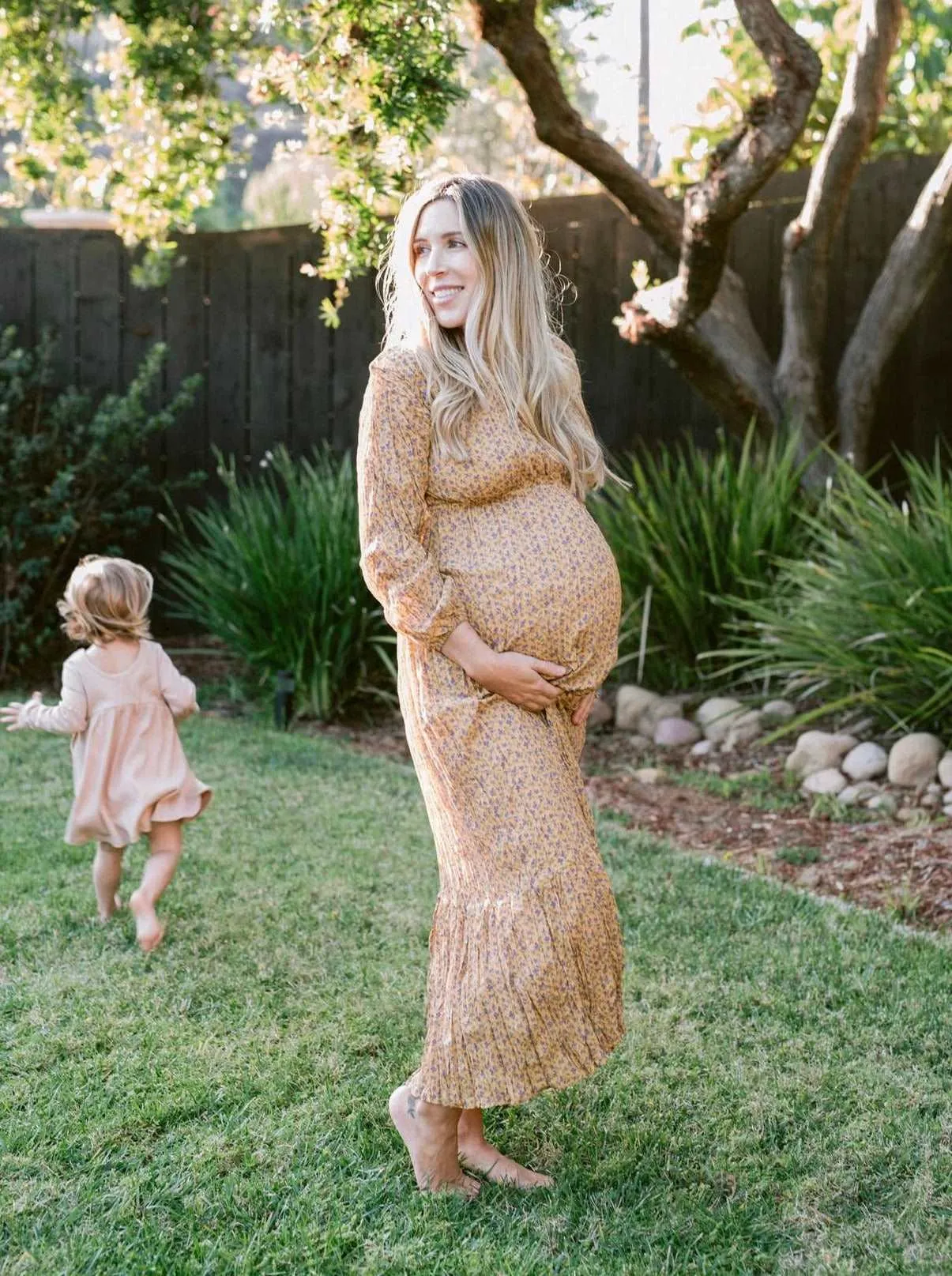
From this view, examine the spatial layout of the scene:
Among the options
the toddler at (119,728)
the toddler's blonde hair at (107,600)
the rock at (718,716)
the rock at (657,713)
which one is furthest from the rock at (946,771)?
the toddler's blonde hair at (107,600)

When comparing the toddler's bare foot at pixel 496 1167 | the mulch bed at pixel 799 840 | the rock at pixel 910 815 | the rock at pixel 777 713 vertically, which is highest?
the rock at pixel 777 713

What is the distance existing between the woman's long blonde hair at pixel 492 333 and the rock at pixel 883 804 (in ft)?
9.23

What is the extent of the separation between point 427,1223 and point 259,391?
21.5 ft

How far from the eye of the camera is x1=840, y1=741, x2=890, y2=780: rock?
17.3 feet

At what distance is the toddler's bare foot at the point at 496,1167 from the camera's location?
101 inches

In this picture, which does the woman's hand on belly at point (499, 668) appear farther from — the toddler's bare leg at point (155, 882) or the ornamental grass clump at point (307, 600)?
the ornamental grass clump at point (307, 600)

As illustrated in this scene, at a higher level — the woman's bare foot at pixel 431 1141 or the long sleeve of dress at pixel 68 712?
the long sleeve of dress at pixel 68 712

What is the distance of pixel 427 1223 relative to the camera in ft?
7.86

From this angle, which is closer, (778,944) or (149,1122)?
(149,1122)

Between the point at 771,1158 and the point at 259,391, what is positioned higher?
the point at 259,391

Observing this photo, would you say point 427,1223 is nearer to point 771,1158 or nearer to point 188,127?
point 771,1158

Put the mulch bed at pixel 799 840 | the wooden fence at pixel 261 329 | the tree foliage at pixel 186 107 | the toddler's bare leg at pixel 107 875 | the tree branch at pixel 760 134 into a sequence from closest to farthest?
the toddler's bare leg at pixel 107 875
the mulch bed at pixel 799 840
the tree foliage at pixel 186 107
the tree branch at pixel 760 134
the wooden fence at pixel 261 329

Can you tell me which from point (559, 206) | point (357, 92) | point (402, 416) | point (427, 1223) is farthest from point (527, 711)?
point (559, 206)

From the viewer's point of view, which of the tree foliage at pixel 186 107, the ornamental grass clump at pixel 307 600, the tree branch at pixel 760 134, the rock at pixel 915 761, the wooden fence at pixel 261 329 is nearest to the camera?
the tree foliage at pixel 186 107
